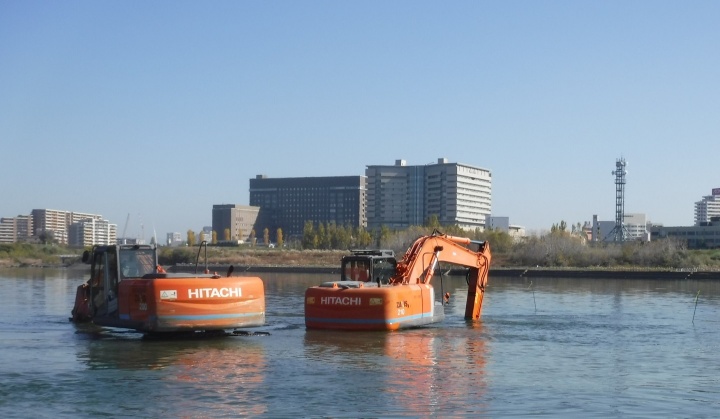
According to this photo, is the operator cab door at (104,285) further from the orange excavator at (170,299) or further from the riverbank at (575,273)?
the riverbank at (575,273)

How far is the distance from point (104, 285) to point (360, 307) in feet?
27.5

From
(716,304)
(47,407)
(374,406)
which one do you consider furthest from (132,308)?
(716,304)

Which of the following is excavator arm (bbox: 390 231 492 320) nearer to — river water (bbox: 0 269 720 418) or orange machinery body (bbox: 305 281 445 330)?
river water (bbox: 0 269 720 418)

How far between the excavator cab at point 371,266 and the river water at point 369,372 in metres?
2.68

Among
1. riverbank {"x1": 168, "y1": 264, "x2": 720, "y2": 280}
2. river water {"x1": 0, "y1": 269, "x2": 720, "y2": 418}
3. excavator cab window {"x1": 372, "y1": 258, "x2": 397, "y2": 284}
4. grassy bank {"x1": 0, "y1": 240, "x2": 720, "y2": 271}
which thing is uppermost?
excavator cab window {"x1": 372, "y1": 258, "x2": 397, "y2": 284}

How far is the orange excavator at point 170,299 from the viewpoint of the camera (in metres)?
28.0

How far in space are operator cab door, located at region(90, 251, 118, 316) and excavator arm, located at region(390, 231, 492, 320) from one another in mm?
9879

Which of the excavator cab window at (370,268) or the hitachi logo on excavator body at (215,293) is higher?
the excavator cab window at (370,268)

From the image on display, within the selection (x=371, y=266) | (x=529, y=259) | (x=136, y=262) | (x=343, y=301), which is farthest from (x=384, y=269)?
(x=529, y=259)

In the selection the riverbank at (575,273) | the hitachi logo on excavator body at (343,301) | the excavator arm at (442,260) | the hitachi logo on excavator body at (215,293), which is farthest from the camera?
the riverbank at (575,273)

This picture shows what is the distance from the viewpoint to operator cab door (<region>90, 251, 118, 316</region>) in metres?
30.8

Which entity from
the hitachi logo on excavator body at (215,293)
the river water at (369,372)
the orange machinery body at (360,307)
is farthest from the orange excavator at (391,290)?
the hitachi logo on excavator body at (215,293)

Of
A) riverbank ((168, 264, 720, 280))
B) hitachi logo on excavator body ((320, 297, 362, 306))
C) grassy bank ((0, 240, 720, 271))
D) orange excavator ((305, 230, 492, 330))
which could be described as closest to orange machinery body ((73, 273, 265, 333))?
hitachi logo on excavator body ((320, 297, 362, 306))

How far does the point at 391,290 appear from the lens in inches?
1270
